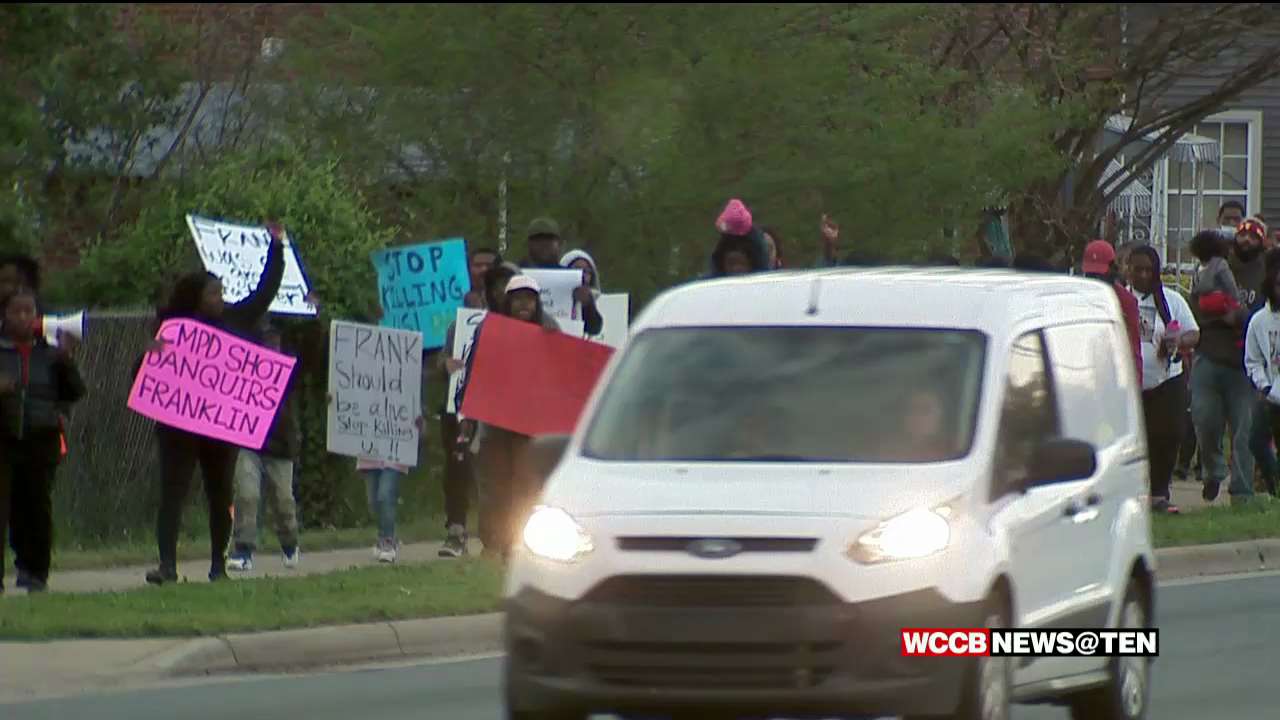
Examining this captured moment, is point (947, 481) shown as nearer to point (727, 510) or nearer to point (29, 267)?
point (727, 510)

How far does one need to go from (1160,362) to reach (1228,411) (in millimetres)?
1191

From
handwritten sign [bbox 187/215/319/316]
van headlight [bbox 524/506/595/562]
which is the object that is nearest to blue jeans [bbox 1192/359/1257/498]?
handwritten sign [bbox 187/215/319/316]

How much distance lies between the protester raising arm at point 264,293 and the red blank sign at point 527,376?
1281 mm

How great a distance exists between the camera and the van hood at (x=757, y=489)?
9352mm

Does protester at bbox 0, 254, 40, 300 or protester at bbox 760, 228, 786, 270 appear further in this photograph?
protester at bbox 760, 228, 786, 270

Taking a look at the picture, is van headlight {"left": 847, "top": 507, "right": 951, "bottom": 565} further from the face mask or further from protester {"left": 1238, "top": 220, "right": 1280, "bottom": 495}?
the face mask

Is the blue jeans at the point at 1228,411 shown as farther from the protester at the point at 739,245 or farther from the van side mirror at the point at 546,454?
the van side mirror at the point at 546,454

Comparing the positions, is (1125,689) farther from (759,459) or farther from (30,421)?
(30,421)

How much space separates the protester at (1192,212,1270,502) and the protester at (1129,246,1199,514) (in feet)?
1.88

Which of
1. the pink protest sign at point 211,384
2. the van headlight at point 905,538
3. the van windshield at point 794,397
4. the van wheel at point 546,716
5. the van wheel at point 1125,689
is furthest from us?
the pink protest sign at point 211,384

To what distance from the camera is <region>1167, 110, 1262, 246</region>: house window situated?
4253 centimetres

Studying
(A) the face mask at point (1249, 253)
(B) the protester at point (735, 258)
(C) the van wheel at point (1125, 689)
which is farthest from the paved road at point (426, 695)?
(A) the face mask at point (1249, 253)

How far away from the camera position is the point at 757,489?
374 inches

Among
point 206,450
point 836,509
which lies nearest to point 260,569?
point 206,450
